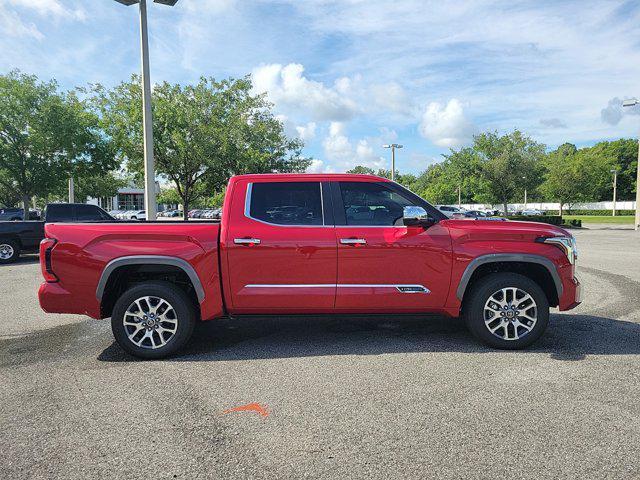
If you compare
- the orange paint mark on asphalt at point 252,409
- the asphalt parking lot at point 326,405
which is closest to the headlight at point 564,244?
the asphalt parking lot at point 326,405

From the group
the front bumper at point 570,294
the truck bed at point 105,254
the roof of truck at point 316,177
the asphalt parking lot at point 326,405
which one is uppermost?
the roof of truck at point 316,177

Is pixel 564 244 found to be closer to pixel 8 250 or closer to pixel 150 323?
pixel 150 323

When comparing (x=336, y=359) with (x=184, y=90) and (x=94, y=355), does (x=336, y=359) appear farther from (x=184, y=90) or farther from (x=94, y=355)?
(x=184, y=90)

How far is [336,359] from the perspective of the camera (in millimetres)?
4531

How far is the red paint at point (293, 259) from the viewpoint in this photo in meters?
4.52

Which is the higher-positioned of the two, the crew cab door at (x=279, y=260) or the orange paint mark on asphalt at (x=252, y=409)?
the crew cab door at (x=279, y=260)

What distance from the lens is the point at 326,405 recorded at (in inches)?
137

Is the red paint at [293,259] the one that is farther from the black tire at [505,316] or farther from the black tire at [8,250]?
the black tire at [8,250]

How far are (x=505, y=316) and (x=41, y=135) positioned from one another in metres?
23.6

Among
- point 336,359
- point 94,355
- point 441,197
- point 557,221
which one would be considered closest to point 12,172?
point 94,355

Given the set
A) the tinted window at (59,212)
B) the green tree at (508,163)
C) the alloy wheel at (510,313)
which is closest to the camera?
the alloy wheel at (510,313)

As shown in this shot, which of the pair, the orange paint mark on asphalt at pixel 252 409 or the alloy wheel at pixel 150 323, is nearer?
the orange paint mark on asphalt at pixel 252 409

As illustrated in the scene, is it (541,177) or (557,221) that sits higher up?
(541,177)

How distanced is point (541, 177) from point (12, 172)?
34804 mm
